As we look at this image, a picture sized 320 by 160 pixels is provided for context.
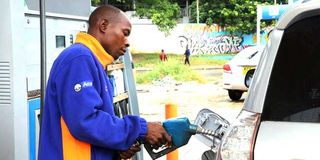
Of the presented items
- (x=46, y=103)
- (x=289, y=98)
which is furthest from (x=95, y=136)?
(x=289, y=98)

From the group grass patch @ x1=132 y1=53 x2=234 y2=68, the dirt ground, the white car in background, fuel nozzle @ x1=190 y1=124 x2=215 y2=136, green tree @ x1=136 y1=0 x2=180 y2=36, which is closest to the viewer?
fuel nozzle @ x1=190 y1=124 x2=215 y2=136

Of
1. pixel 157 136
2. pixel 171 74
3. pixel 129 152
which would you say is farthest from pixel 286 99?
pixel 171 74

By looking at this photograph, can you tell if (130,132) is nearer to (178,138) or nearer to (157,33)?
(178,138)

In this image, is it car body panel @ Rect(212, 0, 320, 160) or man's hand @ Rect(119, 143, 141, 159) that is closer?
car body panel @ Rect(212, 0, 320, 160)

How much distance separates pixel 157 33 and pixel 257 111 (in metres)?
36.6

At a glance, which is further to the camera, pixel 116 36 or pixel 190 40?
pixel 190 40

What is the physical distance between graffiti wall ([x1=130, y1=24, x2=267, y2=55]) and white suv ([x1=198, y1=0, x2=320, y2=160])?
35628 mm

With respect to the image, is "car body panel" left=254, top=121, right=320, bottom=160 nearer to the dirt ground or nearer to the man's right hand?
the man's right hand

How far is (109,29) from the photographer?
8.69 feet

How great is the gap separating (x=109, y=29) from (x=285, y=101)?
96 centimetres

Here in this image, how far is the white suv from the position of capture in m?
2.22

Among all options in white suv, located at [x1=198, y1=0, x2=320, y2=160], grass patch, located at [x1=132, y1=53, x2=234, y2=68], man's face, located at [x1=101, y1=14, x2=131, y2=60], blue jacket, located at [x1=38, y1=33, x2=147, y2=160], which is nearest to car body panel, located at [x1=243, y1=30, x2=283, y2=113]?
white suv, located at [x1=198, y1=0, x2=320, y2=160]

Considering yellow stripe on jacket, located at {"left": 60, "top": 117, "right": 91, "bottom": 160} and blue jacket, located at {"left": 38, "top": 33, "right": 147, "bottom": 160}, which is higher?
blue jacket, located at {"left": 38, "top": 33, "right": 147, "bottom": 160}

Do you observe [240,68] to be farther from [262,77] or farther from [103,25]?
[103,25]
